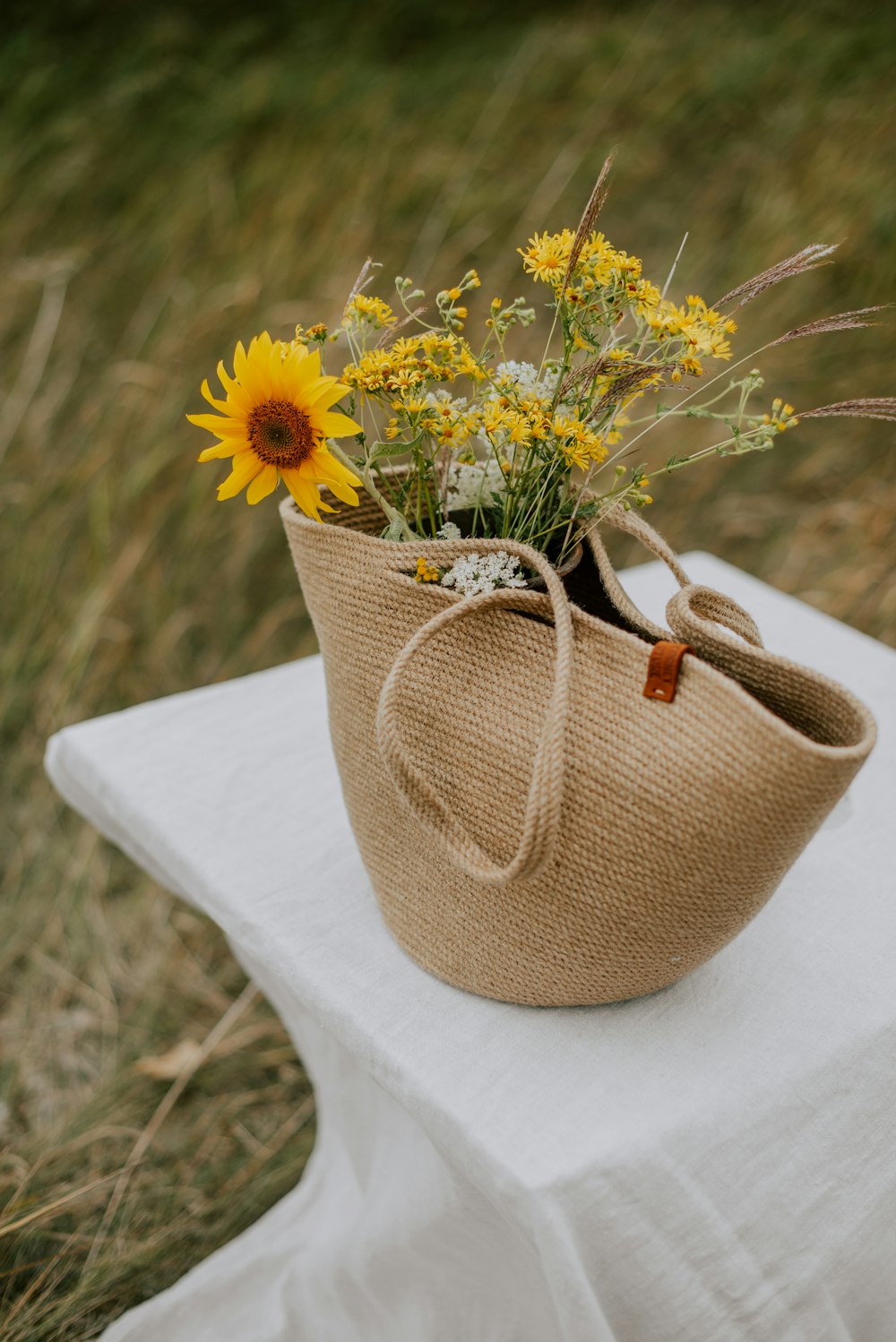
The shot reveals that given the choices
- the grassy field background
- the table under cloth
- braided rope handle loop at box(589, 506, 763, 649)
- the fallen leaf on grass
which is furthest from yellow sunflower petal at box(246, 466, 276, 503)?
the fallen leaf on grass

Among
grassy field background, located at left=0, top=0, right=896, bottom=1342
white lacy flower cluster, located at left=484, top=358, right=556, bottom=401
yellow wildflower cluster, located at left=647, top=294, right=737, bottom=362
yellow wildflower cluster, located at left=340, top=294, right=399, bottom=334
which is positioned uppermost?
yellow wildflower cluster, located at left=647, top=294, right=737, bottom=362

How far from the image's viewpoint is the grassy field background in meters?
1.45

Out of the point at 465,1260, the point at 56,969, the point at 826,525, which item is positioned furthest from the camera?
the point at 826,525

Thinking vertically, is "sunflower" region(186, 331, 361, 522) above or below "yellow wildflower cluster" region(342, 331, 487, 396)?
below

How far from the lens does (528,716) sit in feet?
2.33

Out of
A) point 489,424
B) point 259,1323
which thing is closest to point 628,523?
point 489,424

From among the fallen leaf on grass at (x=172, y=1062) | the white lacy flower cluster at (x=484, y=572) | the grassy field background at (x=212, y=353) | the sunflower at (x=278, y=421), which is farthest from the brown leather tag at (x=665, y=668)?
the fallen leaf on grass at (x=172, y=1062)

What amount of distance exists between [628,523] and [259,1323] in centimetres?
87

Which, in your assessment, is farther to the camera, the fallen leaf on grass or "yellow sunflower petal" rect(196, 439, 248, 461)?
the fallen leaf on grass

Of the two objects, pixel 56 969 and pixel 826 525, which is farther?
pixel 826 525

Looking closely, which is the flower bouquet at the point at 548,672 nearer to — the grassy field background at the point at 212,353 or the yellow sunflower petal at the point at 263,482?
the yellow sunflower petal at the point at 263,482

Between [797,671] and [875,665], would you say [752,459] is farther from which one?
[797,671]

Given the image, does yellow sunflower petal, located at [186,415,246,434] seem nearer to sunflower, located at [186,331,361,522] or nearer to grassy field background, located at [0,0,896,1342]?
sunflower, located at [186,331,361,522]

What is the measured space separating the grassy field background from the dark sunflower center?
0.90 m
